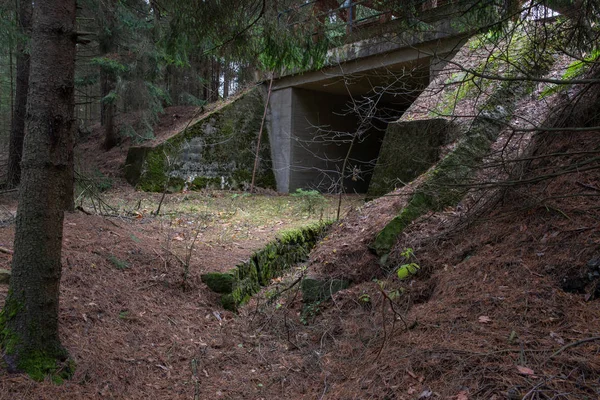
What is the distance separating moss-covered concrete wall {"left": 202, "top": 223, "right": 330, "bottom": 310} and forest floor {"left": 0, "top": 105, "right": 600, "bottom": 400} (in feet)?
0.57

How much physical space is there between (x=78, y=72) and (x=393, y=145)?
13.1 meters

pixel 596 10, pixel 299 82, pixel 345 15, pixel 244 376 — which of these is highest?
pixel 345 15

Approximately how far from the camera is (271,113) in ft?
47.4

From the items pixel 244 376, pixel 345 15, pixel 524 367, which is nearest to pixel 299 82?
pixel 345 15

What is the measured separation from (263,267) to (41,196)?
4.17 m

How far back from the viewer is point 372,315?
4301mm

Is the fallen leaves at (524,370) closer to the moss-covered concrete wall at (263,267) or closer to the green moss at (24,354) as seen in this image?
the green moss at (24,354)

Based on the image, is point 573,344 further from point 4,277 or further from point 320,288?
point 4,277

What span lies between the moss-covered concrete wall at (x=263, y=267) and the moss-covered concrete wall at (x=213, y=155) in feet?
17.8

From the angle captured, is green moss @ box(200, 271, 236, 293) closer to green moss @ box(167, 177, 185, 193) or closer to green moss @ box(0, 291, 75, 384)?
green moss @ box(0, 291, 75, 384)

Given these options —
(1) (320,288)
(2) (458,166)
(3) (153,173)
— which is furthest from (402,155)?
(3) (153,173)

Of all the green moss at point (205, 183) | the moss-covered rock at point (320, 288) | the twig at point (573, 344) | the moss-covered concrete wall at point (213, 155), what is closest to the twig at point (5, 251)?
the moss-covered rock at point (320, 288)

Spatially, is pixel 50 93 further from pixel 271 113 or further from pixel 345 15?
pixel 271 113

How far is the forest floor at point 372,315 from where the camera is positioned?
2766mm
